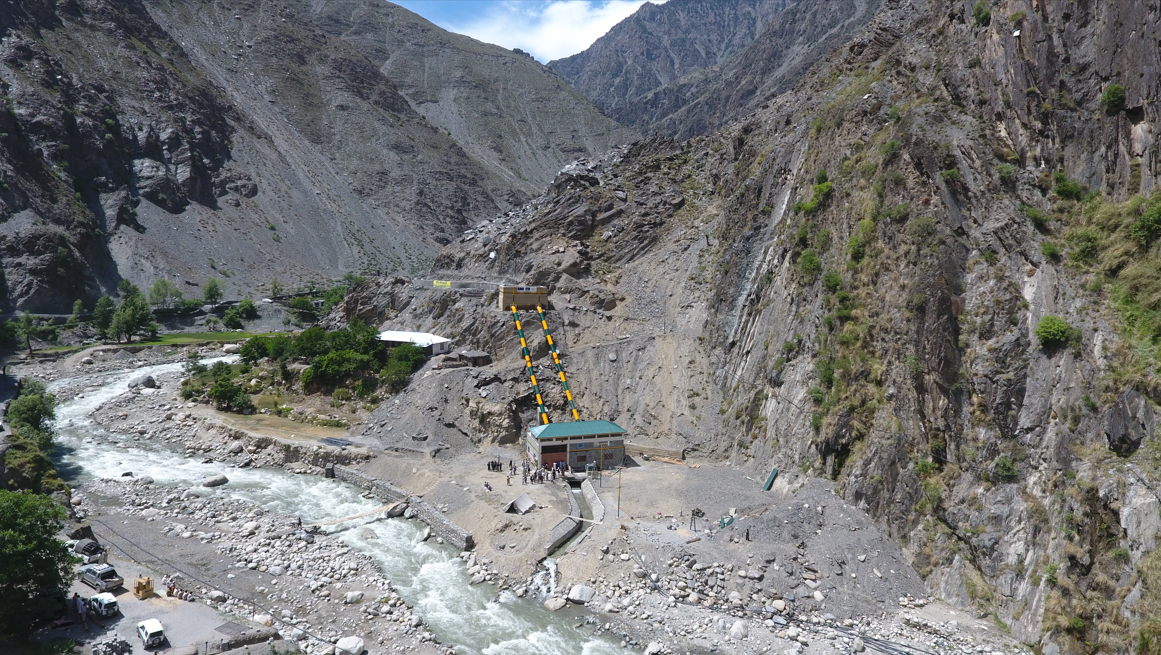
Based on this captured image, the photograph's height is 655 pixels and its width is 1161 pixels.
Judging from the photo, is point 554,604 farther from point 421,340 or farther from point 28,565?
point 421,340

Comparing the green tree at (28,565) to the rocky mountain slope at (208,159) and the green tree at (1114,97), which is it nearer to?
the green tree at (1114,97)

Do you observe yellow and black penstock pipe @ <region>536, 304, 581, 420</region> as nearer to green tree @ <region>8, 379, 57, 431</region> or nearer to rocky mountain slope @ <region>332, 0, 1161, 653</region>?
rocky mountain slope @ <region>332, 0, 1161, 653</region>

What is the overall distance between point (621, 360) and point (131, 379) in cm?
4590

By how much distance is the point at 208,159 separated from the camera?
125 metres

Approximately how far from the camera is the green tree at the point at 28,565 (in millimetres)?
21578

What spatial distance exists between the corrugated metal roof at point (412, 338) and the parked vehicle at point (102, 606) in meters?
30.7

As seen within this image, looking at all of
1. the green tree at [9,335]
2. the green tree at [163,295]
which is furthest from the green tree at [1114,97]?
the green tree at [163,295]

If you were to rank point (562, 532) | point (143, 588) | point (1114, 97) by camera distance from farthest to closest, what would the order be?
1. point (562, 532)
2. point (1114, 97)
3. point (143, 588)

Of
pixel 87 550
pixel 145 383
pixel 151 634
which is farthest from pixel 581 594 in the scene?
pixel 145 383

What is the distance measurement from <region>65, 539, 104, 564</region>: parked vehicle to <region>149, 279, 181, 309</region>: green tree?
72344 millimetres

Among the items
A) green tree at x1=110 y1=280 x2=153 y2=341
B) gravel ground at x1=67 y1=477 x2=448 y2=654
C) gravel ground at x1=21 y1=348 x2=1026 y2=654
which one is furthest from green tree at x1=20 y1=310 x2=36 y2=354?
gravel ground at x1=67 y1=477 x2=448 y2=654

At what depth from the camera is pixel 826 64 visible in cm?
6084

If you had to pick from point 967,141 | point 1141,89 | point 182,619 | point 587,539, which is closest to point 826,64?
point 967,141

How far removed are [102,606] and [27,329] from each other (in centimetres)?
6551
